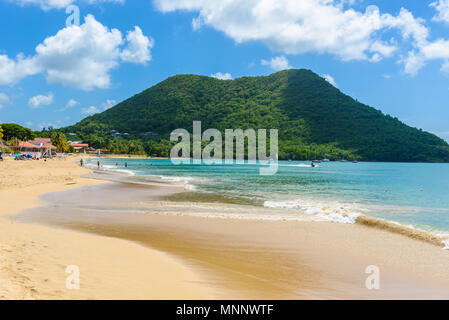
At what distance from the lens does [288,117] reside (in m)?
162

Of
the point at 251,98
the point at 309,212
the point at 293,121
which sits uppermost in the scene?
the point at 251,98

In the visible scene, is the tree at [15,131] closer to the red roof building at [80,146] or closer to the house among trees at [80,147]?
the house among trees at [80,147]

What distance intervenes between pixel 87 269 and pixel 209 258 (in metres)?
2.88

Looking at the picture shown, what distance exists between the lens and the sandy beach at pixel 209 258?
529 centimetres

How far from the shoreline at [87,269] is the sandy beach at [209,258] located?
0.02m

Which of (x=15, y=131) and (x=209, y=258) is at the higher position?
(x=15, y=131)

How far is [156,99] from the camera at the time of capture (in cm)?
18512

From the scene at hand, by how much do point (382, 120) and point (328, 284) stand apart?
168m

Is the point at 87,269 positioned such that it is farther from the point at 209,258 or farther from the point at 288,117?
the point at 288,117

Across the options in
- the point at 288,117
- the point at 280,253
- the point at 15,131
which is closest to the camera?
the point at 280,253

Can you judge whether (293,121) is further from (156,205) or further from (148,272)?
(148,272)
